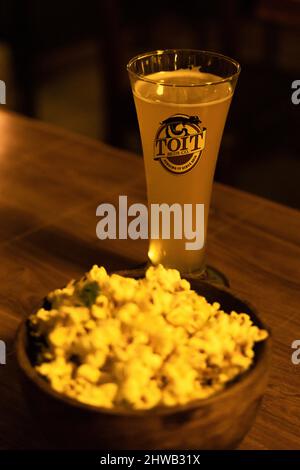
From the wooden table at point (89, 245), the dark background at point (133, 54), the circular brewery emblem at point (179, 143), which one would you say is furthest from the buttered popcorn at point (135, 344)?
the dark background at point (133, 54)

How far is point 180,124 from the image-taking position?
31.4 inches

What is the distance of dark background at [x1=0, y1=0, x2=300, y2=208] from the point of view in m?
2.22

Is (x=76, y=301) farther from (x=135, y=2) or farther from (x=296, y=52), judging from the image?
(x=296, y=52)

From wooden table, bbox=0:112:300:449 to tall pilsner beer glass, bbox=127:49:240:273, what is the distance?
79mm

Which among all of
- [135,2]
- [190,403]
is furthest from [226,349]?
[135,2]

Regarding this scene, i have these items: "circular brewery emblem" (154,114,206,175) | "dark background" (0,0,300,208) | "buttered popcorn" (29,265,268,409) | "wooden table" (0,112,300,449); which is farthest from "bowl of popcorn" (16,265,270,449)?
"dark background" (0,0,300,208)

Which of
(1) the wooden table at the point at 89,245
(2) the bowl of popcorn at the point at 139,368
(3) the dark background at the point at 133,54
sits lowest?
(3) the dark background at the point at 133,54

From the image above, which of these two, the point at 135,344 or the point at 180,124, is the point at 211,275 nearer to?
the point at 180,124

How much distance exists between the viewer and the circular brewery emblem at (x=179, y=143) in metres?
0.80

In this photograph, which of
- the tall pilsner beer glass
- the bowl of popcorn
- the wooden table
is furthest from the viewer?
the tall pilsner beer glass

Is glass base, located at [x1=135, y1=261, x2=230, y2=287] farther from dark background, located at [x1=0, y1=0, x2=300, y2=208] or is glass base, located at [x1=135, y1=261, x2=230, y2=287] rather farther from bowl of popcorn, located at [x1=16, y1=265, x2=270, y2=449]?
dark background, located at [x1=0, y1=0, x2=300, y2=208]

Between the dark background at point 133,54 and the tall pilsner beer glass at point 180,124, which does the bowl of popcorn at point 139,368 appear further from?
the dark background at point 133,54

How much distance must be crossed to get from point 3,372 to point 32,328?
136 mm

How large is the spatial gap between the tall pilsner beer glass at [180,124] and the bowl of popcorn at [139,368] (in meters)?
0.23
